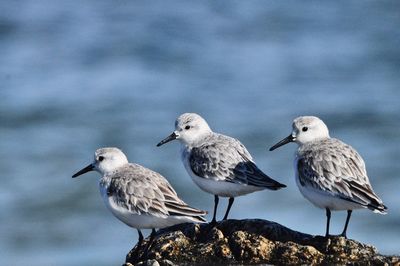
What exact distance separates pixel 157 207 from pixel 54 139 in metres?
9.90

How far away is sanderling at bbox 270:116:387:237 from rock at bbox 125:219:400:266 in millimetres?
306

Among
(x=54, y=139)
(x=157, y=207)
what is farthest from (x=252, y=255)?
(x=54, y=139)

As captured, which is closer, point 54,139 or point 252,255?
point 252,255

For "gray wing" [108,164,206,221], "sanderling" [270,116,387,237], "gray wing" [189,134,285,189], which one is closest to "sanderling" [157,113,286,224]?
"gray wing" [189,134,285,189]

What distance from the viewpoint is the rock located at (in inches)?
356

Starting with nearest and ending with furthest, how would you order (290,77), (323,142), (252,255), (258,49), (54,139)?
(252,255)
(323,142)
(54,139)
(290,77)
(258,49)

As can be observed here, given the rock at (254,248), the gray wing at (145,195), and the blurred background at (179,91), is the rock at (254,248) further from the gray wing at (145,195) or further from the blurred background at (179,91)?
the blurred background at (179,91)

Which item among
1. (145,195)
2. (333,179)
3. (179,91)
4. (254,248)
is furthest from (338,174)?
(179,91)

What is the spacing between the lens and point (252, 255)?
9188mm

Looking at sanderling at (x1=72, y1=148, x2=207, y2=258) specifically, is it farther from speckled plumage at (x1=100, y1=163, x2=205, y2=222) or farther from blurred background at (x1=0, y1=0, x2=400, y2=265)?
blurred background at (x1=0, y1=0, x2=400, y2=265)

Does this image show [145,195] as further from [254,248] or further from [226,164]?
[254,248]

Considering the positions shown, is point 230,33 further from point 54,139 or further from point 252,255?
point 252,255

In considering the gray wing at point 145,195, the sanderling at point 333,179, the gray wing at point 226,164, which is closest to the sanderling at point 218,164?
the gray wing at point 226,164

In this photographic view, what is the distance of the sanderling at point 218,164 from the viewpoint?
33.7 feet
